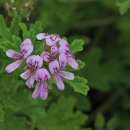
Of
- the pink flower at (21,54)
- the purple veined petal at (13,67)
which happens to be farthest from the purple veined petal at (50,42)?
the purple veined petal at (13,67)

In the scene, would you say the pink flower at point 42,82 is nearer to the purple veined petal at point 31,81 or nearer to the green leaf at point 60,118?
the purple veined petal at point 31,81

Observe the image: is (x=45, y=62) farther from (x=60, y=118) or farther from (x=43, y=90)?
(x=60, y=118)

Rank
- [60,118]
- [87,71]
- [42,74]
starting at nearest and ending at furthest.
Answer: [42,74] < [60,118] < [87,71]

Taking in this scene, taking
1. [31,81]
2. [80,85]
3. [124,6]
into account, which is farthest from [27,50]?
[124,6]

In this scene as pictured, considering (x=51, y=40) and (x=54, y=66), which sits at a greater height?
(x=51, y=40)

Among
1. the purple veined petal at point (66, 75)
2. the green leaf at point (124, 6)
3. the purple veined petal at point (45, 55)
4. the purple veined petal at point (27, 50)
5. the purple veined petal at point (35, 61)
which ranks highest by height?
the green leaf at point (124, 6)

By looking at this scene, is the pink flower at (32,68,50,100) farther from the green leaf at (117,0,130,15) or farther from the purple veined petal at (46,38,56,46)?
the green leaf at (117,0,130,15)
